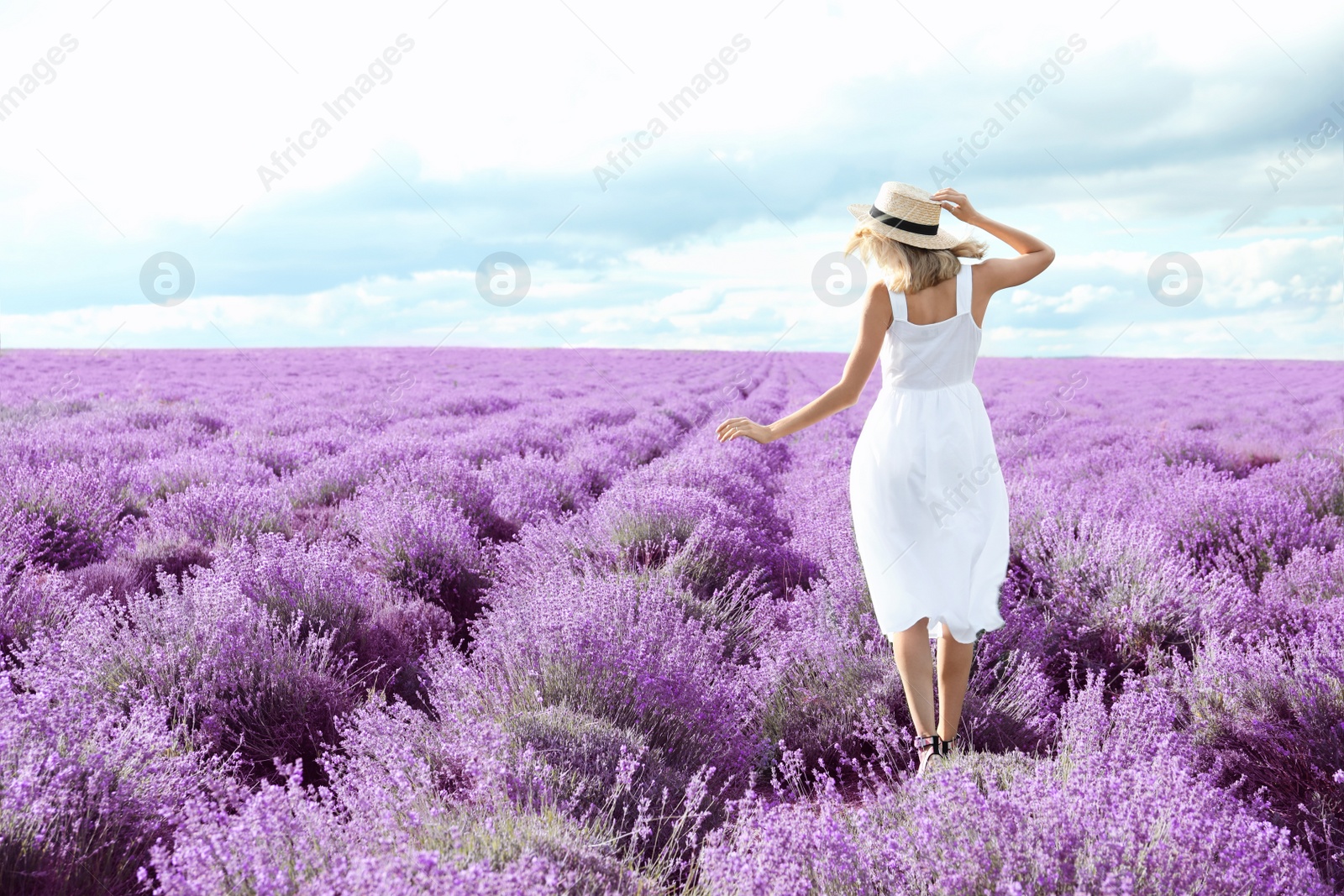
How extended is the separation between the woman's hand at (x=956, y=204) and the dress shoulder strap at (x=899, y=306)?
0.35 metres

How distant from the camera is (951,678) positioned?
7.88ft

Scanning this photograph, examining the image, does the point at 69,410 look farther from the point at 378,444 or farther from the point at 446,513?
the point at 446,513

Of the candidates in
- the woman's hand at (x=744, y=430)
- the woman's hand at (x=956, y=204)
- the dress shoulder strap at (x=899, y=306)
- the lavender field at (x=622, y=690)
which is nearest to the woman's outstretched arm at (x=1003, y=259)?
the woman's hand at (x=956, y=204)

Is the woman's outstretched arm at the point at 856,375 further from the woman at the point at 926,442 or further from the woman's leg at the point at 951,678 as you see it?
the woman's leg at the point at 951,678

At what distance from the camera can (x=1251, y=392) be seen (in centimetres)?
1975

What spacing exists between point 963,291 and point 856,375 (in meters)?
0.43

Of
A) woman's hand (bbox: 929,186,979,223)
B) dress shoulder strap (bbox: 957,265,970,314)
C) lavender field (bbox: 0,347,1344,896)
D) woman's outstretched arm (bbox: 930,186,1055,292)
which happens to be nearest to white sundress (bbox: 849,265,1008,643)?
dress shoulder strap (bbox: 957,265,970,314)

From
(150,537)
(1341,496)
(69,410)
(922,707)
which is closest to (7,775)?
(922,707)

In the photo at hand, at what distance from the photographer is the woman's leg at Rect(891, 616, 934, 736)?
2.37 meters

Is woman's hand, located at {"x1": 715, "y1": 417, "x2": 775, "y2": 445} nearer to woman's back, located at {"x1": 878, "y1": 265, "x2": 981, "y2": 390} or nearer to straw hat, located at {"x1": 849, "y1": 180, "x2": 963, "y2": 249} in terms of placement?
woman's back, located at {"x1": 878, "y1": 265, "x2": 981, "y2": 390}

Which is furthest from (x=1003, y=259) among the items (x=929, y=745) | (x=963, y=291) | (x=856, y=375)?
(x=929, y=745)

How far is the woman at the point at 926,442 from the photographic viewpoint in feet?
7.53

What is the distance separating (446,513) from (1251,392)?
23.1 metres

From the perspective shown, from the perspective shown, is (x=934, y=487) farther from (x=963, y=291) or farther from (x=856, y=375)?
(x=963, y=291)
